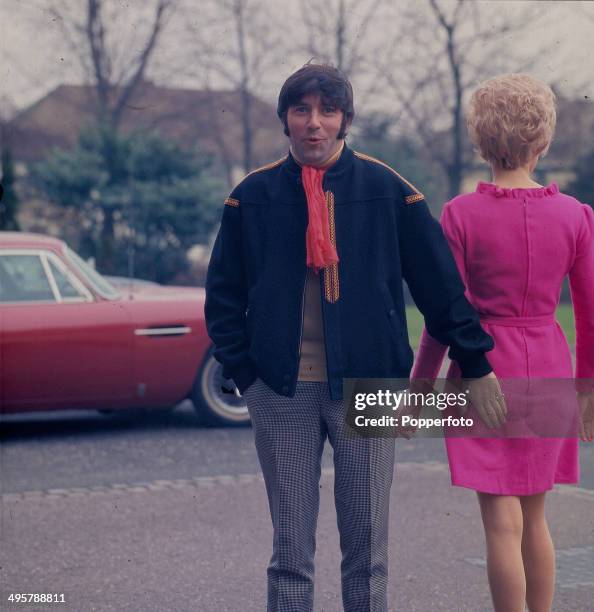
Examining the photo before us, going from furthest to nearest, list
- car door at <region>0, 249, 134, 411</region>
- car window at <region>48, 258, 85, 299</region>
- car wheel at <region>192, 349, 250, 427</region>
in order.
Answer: car wheel at <region>192, 349, 250, 427</region> < car window at <region>48, 258, 85, 299</region> < car door at <region>0, 249, 134, 411</region>

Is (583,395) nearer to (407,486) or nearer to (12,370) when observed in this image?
(407,486)

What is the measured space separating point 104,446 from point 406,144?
771 inches

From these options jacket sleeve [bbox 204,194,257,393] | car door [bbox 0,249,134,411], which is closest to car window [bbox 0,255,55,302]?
car door [bbox 0,249,134,411]

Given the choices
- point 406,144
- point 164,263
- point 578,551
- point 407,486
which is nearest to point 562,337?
point 578,551

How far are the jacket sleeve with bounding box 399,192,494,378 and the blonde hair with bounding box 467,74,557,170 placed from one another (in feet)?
0.89

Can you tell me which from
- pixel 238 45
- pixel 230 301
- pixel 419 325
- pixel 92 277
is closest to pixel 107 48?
pixel 238 45

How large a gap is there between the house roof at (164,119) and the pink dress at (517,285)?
24.0m

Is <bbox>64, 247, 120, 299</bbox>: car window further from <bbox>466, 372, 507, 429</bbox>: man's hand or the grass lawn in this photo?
the grass lawn

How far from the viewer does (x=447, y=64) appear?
2209cm

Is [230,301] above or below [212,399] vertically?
above

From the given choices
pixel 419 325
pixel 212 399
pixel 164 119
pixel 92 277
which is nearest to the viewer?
pixel 92 277

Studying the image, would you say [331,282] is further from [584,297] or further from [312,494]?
[584,297]

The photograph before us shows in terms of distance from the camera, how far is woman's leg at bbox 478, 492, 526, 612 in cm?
284

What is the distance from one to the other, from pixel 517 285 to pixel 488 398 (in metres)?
0.32
